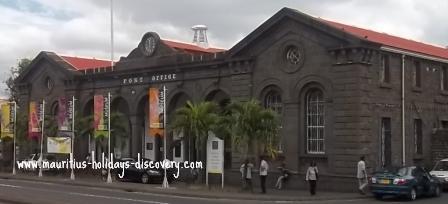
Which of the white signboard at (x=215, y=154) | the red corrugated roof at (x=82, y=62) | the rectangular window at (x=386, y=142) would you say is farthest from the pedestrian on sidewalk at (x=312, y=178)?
the red corrugated roof at (x=82, y=62)

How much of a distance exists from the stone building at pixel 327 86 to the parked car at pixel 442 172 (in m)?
1.71

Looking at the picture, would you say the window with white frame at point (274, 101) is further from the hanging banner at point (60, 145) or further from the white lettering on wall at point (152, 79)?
the hanging banner at point (60, 145)

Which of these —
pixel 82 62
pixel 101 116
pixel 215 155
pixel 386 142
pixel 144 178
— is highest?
pixel 82 62

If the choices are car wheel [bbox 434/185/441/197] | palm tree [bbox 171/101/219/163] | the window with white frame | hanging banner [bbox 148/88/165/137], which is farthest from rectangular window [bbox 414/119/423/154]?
hanging banner [bbox 148/88/165/137]

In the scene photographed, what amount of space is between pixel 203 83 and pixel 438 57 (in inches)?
510

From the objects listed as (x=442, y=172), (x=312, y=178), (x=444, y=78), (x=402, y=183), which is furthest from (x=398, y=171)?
(x=444, y=78)

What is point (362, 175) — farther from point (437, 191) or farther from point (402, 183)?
point (437, 191)

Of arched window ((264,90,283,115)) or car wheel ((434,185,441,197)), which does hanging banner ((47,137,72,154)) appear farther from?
car wheel ((434,185,441,197))

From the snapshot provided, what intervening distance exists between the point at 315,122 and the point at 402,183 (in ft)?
23.4

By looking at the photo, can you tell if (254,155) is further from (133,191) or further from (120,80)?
(120,80)

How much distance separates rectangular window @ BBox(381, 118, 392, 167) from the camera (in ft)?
106

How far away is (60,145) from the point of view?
140ft

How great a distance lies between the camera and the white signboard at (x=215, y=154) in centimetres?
3244

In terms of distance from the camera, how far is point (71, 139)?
42.5 m
